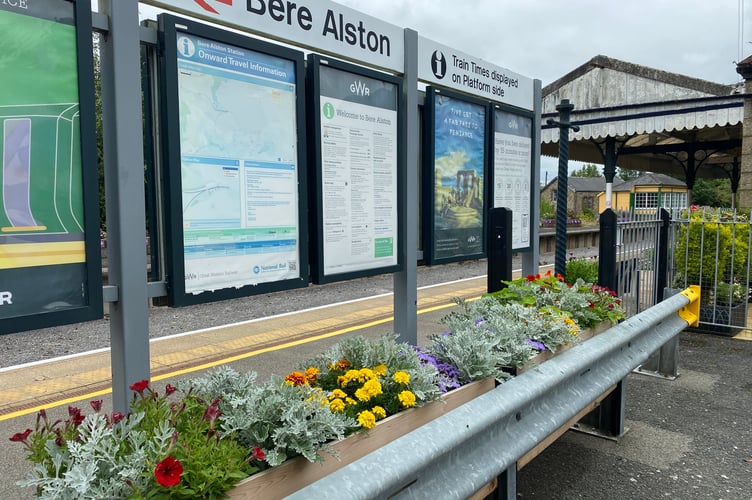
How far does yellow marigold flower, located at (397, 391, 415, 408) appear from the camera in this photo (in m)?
2.35

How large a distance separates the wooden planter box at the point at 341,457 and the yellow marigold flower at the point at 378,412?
29mm

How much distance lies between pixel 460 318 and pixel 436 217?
88 cm

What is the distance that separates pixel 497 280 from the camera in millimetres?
4602

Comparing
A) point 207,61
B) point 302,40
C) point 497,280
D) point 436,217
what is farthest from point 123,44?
point 497,280

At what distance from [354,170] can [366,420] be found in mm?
1797

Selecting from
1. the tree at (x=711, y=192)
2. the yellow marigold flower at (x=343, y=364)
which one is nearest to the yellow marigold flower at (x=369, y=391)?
the yellow marigold flower at (x=343, y=364)

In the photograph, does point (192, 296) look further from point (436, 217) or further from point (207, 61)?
point (436, 217)

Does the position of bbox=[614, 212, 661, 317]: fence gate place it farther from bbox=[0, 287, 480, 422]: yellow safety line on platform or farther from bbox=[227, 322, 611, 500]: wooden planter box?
bbox=[227, 322, 611, 500]: wooden planter box

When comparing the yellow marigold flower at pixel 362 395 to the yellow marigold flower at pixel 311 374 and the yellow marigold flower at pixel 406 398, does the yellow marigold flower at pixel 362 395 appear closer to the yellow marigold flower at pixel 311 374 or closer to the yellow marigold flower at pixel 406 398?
the yellow marigold flower at pixel 406 398

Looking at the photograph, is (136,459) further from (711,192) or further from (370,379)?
(711,192)

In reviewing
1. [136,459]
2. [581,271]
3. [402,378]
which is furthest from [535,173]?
[581,271]

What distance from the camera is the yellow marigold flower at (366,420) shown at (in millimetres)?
2133

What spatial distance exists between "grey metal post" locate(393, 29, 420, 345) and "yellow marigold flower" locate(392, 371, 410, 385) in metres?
1.58

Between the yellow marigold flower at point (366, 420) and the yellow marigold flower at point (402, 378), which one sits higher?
the yellow marigold flower at point (402, 378)
